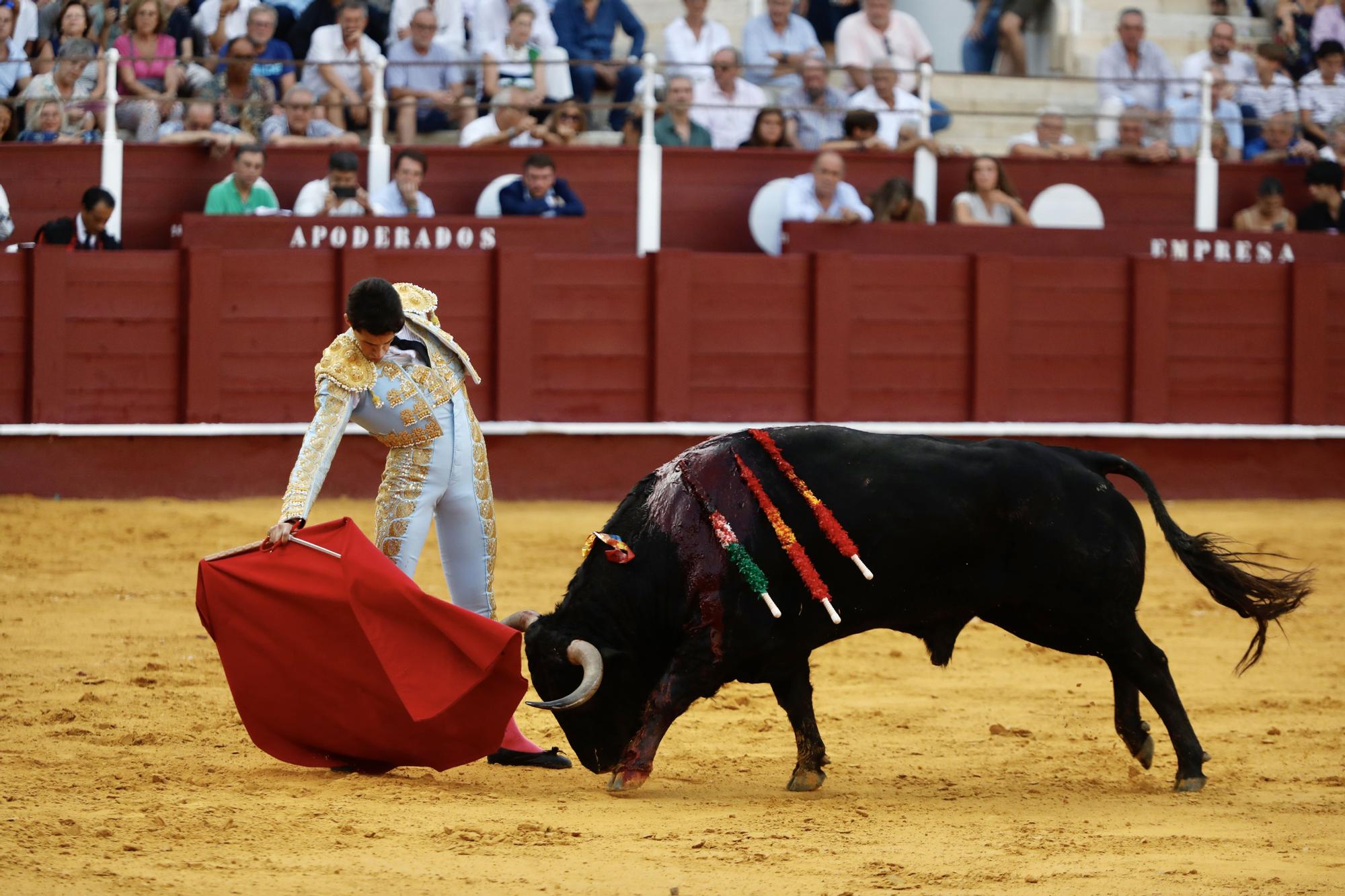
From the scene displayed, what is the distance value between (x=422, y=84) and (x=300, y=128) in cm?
75

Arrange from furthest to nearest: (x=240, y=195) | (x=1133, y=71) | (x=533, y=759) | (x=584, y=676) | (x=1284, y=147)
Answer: (x=1133, y=71)
(x=1284, y=147)
(x=240, y=195)
(x=533, y=759)
(x=584, y=676)

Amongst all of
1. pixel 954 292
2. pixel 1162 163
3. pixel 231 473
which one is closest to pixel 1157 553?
pixel 954 292

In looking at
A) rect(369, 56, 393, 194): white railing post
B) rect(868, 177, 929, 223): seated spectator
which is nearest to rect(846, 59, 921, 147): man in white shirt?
rect(868, 177, 929, 223): seated spectator

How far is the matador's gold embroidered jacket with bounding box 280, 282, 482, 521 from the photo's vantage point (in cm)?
423

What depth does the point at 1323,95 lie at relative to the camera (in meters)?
10.6

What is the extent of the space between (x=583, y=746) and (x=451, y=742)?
1.04ft

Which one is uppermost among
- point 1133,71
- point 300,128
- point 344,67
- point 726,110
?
point 1133,71

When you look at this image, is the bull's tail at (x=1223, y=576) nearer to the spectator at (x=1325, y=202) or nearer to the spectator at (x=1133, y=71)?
the spectator at (x=1325, y=202)

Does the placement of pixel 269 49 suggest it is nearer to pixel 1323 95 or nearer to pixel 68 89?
pixel 68 89

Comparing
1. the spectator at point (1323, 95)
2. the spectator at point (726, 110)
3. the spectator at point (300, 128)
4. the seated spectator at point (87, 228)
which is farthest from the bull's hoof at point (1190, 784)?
the spectator at point (1323, 95)

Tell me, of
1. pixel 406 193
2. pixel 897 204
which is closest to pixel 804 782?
pixel 406 193

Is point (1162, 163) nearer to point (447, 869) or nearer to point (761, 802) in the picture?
point (761, 802)

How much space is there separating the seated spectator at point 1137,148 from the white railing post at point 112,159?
5.55 meters

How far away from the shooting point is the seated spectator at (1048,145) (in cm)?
1030
